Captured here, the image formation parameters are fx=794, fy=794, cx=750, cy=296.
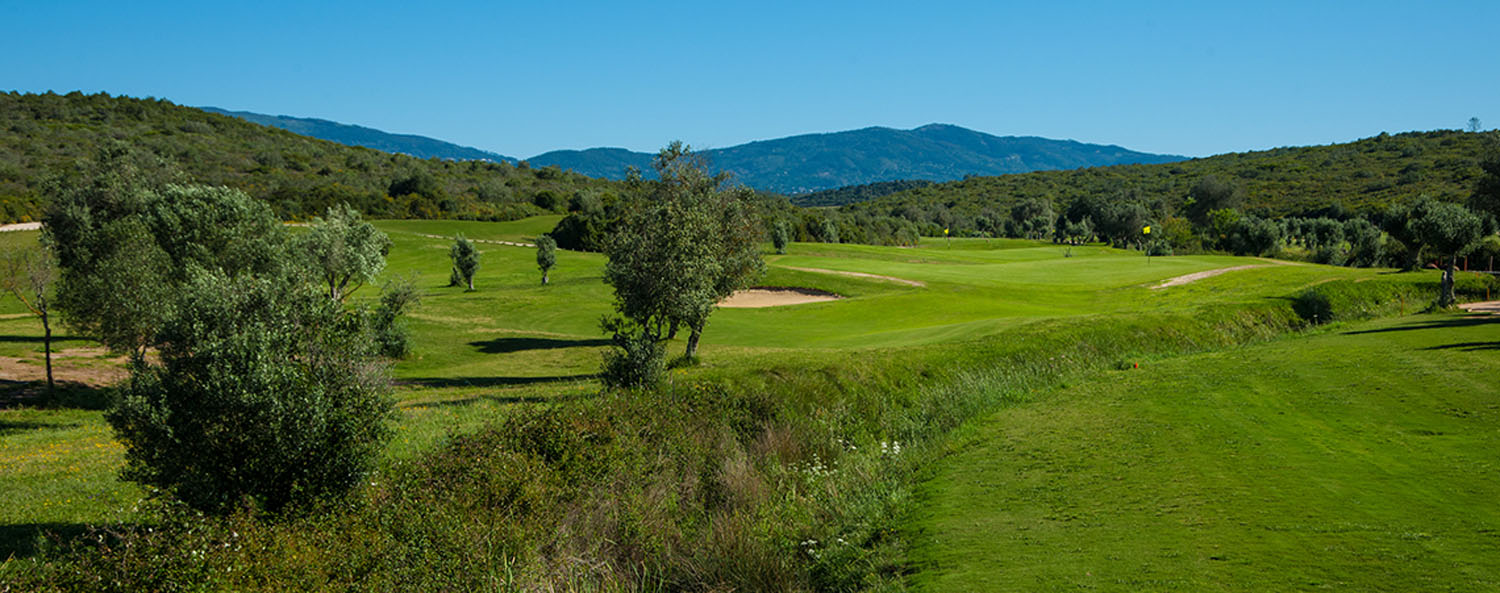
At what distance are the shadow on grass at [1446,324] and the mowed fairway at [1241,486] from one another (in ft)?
14.1

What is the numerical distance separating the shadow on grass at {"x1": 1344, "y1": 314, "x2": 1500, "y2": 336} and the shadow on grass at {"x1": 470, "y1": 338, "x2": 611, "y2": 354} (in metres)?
26.1

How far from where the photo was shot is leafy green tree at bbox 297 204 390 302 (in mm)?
38000

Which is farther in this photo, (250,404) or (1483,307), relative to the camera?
(1483,307)

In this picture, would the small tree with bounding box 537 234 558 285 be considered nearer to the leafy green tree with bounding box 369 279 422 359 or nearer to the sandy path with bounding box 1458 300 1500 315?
the leafy green tree with bounding box 369 279 422 359

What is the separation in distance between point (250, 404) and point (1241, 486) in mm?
11098

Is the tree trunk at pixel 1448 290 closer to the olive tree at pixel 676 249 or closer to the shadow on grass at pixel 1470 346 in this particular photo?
the shadow on grass at pixel 1470 346

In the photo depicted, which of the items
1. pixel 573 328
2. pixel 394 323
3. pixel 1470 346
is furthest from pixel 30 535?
pixel 573 328

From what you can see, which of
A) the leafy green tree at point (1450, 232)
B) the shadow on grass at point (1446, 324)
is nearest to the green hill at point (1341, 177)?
the leafy green tree at point (1450, 232)

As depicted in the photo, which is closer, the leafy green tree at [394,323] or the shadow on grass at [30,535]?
the shadow on grass at [30,535]

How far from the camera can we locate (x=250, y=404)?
30.0 feet

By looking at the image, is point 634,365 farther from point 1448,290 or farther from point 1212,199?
point 1212,199

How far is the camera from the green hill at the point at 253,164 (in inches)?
3593

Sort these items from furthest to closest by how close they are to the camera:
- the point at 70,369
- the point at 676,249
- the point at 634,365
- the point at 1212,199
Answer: the point at 1212,199 → the point at 70,369 → the point at 676,249 → the point at 634,365

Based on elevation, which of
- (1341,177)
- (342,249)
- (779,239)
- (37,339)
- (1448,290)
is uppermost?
(1341,177)
